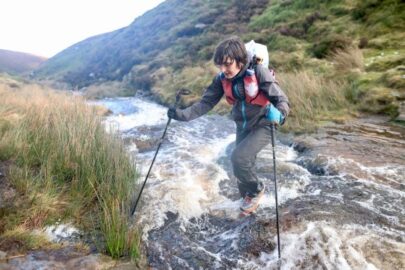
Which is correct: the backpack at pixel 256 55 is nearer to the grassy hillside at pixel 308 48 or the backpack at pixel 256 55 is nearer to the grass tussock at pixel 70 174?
the grass tussock at pixel 70 174

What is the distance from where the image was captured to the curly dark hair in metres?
4.34

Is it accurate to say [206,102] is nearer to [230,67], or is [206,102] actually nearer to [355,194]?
[230,67]

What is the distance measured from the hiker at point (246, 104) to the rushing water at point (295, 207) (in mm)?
561

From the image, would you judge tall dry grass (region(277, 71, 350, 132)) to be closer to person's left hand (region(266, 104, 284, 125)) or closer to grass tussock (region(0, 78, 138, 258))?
person's left hand (region(266, 104, 284, 125))

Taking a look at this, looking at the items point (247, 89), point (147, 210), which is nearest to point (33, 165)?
point (147, 210)

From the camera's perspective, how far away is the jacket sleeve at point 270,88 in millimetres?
4402

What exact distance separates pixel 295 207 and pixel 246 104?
1489 mm

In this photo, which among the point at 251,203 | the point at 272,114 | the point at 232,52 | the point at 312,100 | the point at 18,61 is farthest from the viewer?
the point at 18,61

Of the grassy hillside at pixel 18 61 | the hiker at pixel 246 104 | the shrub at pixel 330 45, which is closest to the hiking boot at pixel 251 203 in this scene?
the hiker at pixel 246 104

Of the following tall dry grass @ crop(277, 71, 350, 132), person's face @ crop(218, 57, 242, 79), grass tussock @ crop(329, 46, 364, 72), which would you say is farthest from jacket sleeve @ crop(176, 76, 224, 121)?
grass tussock @ crop(329, 46, 364, 72)

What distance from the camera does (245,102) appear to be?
4.73 m

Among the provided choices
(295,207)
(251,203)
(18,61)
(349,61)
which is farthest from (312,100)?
(18,61)

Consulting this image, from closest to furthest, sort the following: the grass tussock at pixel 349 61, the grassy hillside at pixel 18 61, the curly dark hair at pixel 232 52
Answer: the curly dark hair at pixel 232 52 → the grass tussock at pixel 349 61 → the grassy hillside at pixel 18 61

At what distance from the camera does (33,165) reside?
477 centimetres
